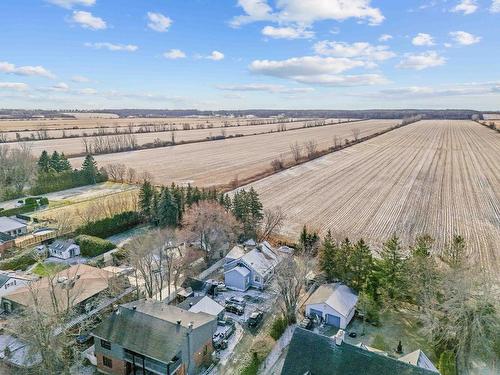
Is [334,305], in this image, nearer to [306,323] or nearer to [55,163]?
[306,323]

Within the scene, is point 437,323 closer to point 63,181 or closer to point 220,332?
point 220,332

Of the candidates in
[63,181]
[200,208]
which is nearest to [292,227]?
[200,208]

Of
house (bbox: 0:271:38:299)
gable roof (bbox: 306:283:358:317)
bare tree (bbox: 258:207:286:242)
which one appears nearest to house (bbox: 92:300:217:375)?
gable roof (bbox: 306:283:358:317)

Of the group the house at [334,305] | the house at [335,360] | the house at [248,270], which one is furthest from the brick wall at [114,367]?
the house at [334,305]

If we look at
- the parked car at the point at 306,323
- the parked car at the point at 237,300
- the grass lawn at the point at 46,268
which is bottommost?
the parked car at the point at 237,300

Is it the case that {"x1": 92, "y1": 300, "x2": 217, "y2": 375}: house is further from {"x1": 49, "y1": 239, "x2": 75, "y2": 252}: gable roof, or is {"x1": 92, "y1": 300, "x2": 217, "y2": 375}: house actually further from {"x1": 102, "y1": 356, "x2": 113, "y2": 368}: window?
{"x1": 49, "y1": 239, "x2": 75, "y2": 252}: gable roof

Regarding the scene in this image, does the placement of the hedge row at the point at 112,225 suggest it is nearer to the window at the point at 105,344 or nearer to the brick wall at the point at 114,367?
the brick wall at the point at 114,367
